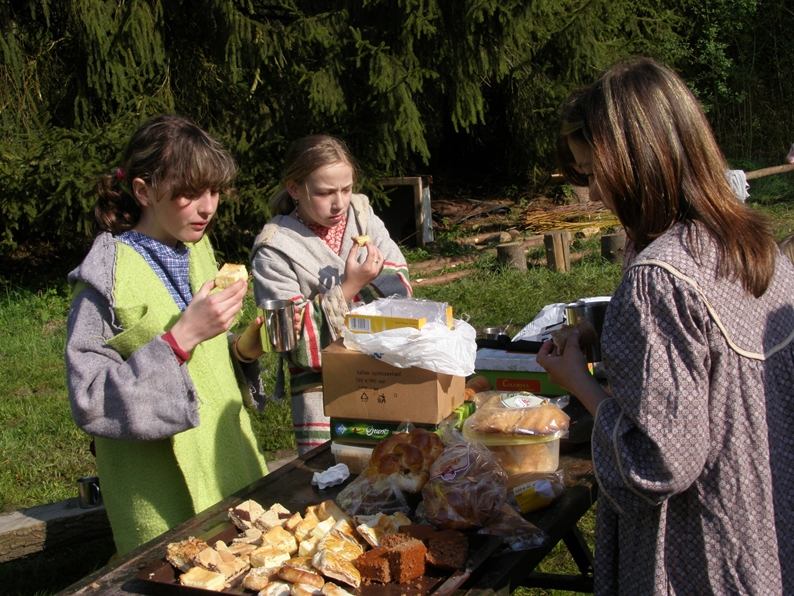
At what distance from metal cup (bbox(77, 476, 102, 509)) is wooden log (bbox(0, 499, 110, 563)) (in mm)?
24

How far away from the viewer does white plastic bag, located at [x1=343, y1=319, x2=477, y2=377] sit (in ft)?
6.97

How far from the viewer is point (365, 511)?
1891 mm

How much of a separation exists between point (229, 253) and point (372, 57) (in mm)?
2491

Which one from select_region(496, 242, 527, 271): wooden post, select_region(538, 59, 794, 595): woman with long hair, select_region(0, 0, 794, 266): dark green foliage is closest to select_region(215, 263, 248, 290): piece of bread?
select_region(538, 59, 794, 595): woman with long hair

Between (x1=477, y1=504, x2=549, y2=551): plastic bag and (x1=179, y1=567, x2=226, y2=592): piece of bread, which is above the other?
(x1=179, y1=567, x2=226, y2=592): piece of bread

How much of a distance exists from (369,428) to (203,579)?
75 cm

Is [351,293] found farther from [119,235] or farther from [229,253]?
[229,253]

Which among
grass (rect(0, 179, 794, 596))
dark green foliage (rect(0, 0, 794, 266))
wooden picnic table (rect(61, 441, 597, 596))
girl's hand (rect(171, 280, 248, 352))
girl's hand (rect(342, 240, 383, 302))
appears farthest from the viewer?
dark green foliage (rect(0, 0, 794, 266))

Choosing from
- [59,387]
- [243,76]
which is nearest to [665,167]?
[59,387]

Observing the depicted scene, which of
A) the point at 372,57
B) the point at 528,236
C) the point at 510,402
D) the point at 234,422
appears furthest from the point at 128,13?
the point at 510,402

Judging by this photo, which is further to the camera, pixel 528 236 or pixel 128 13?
pixel 528 236

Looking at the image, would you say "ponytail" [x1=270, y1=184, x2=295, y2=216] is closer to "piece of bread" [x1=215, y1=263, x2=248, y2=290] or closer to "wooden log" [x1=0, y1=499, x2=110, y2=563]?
"piece of bread" [x1=215, y1=263, x2=248, y2=290]

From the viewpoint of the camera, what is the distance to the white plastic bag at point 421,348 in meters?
2.12

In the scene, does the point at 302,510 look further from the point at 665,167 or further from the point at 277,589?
the point at 665,167
